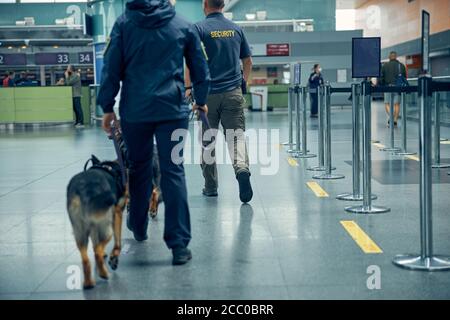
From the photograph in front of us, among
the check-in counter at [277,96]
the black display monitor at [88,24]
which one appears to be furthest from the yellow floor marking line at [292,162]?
the check-in counter at [277,96]

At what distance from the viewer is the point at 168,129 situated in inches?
177

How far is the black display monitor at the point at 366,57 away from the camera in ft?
22.2

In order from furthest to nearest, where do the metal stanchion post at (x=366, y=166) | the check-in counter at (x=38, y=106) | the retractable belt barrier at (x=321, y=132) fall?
1. the check-in counter at (x=38, y=106)
2. the retractable belt barrier at (x=321, y=132)
3. the metal stanchion post at (x=366, y=166)

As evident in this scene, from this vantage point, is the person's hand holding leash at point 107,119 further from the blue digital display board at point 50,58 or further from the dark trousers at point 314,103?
the blue digital display board at point 50,58

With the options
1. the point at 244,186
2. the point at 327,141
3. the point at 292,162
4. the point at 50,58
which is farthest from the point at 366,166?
the point at 50,58

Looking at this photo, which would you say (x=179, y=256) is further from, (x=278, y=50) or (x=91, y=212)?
(x=278, y=50)

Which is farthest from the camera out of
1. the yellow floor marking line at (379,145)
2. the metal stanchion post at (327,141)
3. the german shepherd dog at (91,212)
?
the yellow floor marking line at (379,145)

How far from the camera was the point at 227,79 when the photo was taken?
6.79m

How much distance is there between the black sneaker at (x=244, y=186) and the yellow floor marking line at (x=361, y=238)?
1.21 metres

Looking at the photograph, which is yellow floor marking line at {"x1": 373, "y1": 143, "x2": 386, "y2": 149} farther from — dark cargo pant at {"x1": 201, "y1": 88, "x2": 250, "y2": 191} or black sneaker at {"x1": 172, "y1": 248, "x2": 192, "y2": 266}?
black sneaker at {"x1": 172, "y1": 248, "x2": 192, "y2": 266}

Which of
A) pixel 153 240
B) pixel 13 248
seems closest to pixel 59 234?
pixel 13 248

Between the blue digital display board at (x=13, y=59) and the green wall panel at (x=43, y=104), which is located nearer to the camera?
the green wall panel at (x=43, y=104)
